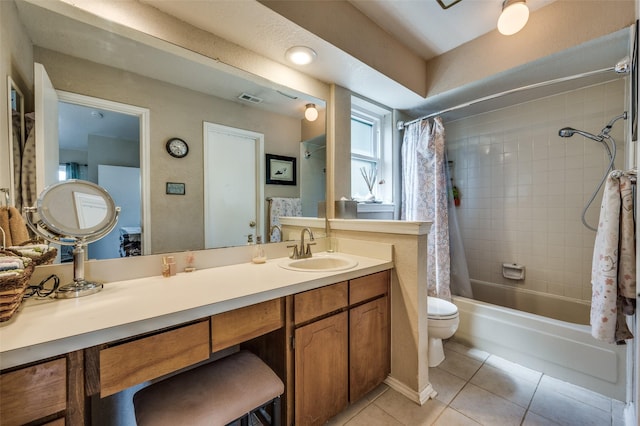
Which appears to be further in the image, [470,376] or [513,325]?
[513,325]

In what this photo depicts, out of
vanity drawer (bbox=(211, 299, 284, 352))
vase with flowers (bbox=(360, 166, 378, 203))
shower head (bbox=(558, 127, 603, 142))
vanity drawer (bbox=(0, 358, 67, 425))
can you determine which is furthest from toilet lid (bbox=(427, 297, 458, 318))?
vanity drawer (bbox=(0, 358, 67, 425))

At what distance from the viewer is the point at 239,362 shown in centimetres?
110

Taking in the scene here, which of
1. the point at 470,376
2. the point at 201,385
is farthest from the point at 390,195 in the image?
the point at 201,385

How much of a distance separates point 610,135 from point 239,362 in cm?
313

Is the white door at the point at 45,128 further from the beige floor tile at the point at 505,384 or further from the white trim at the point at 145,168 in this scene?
the beige floor tile at the point at 505,384

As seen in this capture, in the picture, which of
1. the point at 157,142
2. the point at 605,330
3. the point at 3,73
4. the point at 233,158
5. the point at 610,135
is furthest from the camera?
the point at 610,135

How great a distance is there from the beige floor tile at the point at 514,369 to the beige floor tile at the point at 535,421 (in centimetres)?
33

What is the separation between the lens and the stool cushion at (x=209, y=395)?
0.82 meters

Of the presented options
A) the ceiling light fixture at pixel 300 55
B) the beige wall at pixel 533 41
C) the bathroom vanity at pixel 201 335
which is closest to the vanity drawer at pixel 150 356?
the bathroom vanity at pixel 201 335

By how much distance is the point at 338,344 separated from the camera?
1.31 meters

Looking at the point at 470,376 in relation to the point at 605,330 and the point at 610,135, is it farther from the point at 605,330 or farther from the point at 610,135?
the point at 610,135

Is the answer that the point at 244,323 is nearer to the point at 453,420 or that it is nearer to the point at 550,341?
the point at 453,420

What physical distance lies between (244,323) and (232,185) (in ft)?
2.88

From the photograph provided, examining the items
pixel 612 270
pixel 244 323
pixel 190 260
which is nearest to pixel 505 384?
pixel 612 270
